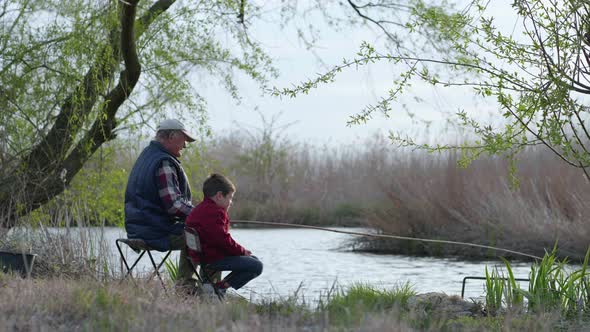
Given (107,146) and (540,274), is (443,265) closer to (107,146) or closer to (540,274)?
(107,146)

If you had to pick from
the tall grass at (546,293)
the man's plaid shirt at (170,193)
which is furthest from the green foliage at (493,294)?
the man's plaid shirt at (170,193)

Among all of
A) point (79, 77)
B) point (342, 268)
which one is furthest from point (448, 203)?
point (79, 77)

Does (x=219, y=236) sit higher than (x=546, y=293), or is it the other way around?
(x=219, y=236)

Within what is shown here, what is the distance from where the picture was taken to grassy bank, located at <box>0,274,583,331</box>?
3.91 metres

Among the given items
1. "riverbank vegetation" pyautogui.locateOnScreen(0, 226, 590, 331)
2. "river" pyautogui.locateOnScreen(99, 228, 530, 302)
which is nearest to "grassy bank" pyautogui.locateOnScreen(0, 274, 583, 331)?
"riverbank vegetation" pyautogui.locateOnScreen(0, 226, 590, 331)

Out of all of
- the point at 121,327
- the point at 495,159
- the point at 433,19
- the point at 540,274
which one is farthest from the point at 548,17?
the point at 495,159

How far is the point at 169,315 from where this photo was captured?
13.9 feet

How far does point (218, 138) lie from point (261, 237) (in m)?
9.26

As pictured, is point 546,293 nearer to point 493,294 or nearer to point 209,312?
point 493,294

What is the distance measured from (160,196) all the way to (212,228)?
1.66 ft

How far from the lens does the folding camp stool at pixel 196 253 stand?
18.8 ft

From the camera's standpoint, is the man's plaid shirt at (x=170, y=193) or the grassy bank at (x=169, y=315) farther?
the man's plaid shirt at (x=170, y=193)

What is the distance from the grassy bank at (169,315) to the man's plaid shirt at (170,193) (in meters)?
1.05

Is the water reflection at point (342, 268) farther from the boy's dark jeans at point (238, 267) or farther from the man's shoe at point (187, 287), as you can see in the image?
the boy's dark jeans at point (238, 267)
